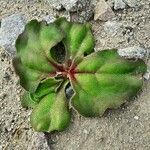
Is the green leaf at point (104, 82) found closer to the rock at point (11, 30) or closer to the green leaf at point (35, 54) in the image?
the green leaf at point (35, 54)

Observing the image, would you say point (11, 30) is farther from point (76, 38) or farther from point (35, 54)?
point (76, 38)

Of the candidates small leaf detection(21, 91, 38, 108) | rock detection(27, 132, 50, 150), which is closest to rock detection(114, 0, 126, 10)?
small leaf detection(21, 91, 38, 108)

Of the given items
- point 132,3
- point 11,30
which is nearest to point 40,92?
point 11,30

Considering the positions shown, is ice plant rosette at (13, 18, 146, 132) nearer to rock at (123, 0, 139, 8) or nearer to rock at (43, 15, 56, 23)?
rock at (43, 15, 56, 23)

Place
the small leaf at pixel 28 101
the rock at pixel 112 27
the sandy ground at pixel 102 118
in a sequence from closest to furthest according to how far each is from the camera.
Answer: the sandy ground at pixel 102 118, the small leaf at pixel 28 101, the rock at pixel 112 27

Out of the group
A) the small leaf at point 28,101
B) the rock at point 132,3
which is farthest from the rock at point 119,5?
the small leaf at point 28,101
